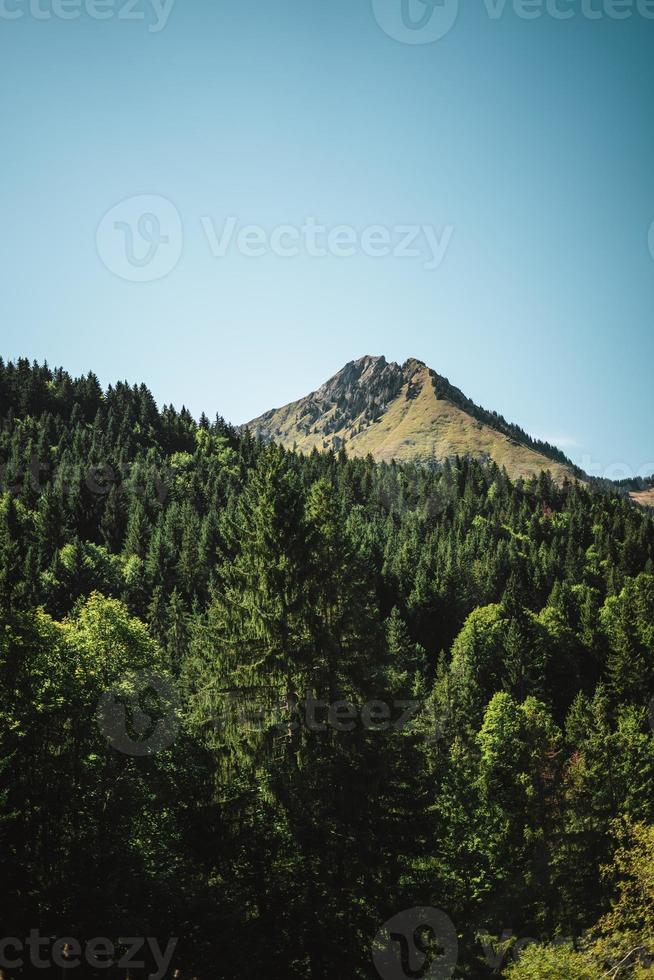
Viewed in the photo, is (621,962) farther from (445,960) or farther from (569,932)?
(569,932)

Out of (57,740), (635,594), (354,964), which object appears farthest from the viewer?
(635,594)

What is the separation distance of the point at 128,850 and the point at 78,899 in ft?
5.70

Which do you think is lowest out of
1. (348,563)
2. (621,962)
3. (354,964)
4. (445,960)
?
(445,960)

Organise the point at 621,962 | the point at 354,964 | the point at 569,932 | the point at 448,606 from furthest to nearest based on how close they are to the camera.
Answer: the point at 448,606
the point at 569,932
the point at 354,964
the point at 621,962

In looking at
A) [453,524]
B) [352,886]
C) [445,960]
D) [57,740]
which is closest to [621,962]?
[352,886]

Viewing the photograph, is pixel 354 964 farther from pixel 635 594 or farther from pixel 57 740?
pixel 635 594

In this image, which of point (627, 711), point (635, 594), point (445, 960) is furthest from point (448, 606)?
point (445, 960)

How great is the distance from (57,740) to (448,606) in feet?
222

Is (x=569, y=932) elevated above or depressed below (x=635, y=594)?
below

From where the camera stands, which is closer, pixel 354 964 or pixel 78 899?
pixel 78 899

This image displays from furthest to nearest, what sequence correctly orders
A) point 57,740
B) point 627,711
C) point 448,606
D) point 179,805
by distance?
point 448,606
point 627,711
point 179,805
point 57,740

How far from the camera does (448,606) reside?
81312mm

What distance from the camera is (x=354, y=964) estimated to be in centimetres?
1722

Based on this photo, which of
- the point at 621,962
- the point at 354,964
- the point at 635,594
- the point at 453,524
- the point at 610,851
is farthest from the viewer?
the point at 453,524
